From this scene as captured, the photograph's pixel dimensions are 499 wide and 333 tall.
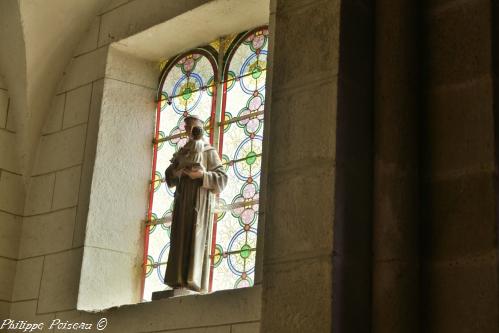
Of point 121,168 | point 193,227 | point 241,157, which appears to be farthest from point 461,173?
point 121,168

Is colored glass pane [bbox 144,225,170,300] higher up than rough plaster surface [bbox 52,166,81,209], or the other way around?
rough plaster surface [bbox 52,166,81,209]

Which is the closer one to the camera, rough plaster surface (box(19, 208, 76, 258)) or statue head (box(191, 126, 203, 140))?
statue head (box(191, 126, 203, 140))

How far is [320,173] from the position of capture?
3535 millimetres

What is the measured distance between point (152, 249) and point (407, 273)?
11.8ft

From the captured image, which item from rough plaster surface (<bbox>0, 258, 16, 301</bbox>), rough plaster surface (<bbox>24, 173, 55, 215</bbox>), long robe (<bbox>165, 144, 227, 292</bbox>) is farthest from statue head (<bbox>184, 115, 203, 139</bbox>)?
rough plaster surface (<bbox>0, 258, 16, 301</bbox>)

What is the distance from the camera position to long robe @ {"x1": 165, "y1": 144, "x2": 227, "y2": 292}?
5.96m

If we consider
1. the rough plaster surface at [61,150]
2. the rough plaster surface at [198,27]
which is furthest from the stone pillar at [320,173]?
the rough plaster surface at [61,150]

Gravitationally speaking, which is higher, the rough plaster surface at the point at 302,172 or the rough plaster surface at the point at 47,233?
the rough plaster surface at the point at 47,233

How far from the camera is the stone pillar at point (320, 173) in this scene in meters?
3.40

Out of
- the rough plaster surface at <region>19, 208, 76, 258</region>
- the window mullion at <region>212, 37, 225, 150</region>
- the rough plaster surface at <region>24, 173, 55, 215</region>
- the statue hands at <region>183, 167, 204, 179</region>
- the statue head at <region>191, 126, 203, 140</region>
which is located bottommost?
the rough plaster surface at <region>19, 208, 76, 258</region>

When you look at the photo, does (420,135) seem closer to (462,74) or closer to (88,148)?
(462,74)

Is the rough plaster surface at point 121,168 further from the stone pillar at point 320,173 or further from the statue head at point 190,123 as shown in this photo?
the stone pillar at point 320,173

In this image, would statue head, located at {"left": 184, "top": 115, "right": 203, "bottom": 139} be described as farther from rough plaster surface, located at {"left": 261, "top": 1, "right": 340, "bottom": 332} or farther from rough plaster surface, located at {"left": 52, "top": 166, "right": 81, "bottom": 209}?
rough plaster surface, located at {"left": 261, "top": 1, "right": 340, "bottom": 332}

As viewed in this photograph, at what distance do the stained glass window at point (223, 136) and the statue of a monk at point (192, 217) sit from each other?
16 cm
